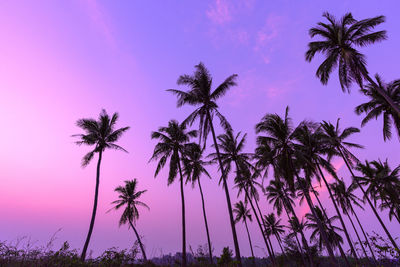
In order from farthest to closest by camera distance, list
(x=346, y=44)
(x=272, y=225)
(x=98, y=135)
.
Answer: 1. (x=272, y=225)
2. (x=98, y=135)
3. (x=346, y=44)

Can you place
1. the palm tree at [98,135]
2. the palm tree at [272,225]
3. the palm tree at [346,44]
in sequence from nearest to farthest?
the palm tree at [346,44]
the palm tree at [98,135]
the palm tree at [272,225]

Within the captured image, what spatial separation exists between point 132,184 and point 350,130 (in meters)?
36.7

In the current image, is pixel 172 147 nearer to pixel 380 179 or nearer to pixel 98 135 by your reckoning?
pixel 98 135

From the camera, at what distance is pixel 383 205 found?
3441 cm

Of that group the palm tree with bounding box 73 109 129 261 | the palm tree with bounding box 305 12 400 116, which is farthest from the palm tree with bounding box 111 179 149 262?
the palm tree with bounding box 305 12 400 116

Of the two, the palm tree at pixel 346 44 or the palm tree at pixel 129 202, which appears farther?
the palm tree at pixel 129 202

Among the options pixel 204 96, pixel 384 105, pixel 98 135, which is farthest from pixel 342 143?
pixel 98 135

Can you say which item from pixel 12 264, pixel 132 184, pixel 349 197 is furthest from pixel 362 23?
pixel 132 184

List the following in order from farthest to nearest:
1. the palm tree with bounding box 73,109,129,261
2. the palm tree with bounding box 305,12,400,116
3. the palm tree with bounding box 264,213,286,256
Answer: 1. the palm tree with bounding box 264,213,286,256
2. the palm tree with bounding box 73,109,129,261
3. the palm tree with bounding box 305,12,400,116

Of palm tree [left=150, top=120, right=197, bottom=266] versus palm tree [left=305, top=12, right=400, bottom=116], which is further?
palm tree [left=150, top=120, right=197, bottom=266]

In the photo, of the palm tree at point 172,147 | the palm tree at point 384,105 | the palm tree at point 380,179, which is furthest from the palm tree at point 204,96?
the palm tree at point 380,179

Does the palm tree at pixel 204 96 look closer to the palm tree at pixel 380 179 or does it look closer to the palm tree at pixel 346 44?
the palm tree at pixel 346 44

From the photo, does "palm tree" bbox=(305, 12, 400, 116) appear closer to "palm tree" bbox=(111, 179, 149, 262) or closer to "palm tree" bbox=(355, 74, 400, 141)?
"palm tree" bbox=(355, 74, 400, 141)

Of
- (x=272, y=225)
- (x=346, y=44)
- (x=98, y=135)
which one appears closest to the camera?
(x=346, y=44)
